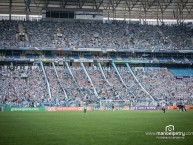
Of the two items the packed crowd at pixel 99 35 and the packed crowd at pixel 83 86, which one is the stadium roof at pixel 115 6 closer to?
the packed crowd at pixel 99 35

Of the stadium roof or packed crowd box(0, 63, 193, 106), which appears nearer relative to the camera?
packed crowd box(0, 63, 193, 106)

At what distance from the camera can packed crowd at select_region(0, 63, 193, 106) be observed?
210ft

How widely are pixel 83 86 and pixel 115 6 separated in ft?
Answer: 70.9

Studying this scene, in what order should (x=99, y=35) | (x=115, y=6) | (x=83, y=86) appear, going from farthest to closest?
(x=99, y=35) < (x=115, y=6) < (x=83, y=86)

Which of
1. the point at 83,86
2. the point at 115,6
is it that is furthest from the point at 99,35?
the point at 83,86

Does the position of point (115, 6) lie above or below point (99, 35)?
above

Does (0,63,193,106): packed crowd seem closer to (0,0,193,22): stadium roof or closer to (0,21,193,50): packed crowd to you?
(0,21,193,50): packed crowd

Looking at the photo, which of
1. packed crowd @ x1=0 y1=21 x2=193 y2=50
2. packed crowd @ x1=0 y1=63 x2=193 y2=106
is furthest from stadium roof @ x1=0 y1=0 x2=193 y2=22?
packed crowd @ x1=0 y1=63 x2=193 y2=106

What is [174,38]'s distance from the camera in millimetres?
88188

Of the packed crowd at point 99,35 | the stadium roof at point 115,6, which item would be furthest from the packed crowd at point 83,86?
the stadium roof at point 115,6

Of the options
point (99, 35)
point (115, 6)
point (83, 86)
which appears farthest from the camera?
point (99, 35)

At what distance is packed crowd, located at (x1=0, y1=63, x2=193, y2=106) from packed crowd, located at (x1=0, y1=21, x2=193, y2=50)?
662 cm

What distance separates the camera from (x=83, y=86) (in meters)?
70.2

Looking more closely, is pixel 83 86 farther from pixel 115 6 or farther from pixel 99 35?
pixel 115 6
